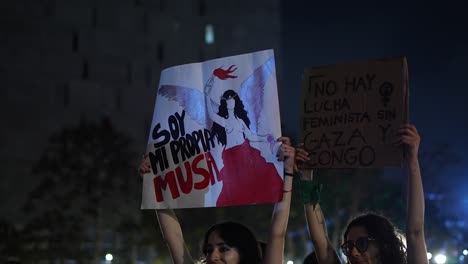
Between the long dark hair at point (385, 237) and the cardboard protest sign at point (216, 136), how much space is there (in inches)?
22.6

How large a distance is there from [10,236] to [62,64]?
22069 mm

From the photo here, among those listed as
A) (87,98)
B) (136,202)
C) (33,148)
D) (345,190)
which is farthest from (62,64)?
(345,190)

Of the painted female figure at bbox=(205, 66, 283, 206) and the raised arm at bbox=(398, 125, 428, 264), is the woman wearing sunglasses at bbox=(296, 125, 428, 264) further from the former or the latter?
the painted female figure at bbox=(205, 66, 283, 206)

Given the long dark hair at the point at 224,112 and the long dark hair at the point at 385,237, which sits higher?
the long dark hair at the point at 224,112

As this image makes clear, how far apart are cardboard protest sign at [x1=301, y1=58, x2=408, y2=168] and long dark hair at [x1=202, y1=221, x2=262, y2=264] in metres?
0.55

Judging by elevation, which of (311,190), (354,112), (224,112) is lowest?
(311,190)

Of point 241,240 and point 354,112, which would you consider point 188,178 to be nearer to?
point 241,240

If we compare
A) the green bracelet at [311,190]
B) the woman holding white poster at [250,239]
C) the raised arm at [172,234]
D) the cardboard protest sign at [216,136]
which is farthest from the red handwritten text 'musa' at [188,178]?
the green bracelet at [311,190]

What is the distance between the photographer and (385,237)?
13.4 ft

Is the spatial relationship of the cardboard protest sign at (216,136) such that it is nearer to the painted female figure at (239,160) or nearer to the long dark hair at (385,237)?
the painted female figure at (239,160)

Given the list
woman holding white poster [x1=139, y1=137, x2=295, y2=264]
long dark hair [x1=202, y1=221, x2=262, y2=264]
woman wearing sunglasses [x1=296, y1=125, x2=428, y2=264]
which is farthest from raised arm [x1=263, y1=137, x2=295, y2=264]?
woman wearing sunglasses [x1=296, y1=125, x2=428, y2=264]

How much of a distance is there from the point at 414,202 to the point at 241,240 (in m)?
0.98

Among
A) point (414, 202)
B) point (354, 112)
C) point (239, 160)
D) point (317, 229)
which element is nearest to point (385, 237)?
point (414, 202)

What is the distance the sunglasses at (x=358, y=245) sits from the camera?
13.2ft
